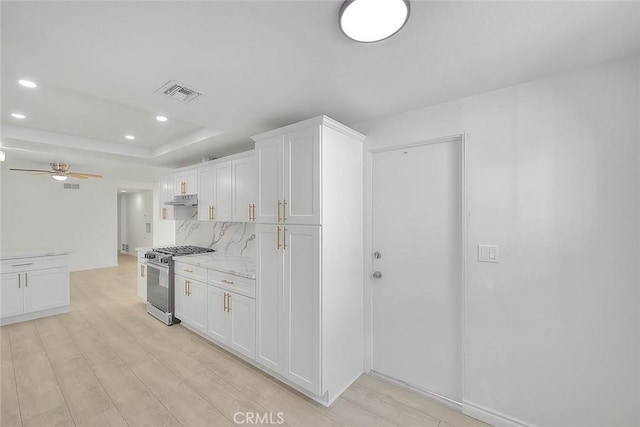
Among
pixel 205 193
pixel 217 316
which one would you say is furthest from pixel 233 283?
pixel 205 193

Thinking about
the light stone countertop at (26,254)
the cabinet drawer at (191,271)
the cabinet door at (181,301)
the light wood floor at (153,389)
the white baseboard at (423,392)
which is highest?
the light stone countertop at (26,254)

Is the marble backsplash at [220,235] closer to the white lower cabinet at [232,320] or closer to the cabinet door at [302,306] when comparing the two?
the white lower cabinet at [232,320]

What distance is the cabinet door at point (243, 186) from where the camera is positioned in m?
3.11

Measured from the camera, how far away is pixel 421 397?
220cm

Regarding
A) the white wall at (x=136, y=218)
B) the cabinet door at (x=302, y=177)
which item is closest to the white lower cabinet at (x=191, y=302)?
the cabinet door at (x=302, y=177)

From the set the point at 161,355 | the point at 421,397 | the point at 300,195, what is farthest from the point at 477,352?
the point at 161,355

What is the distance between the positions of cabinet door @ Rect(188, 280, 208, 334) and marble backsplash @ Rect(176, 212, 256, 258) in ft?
2.47

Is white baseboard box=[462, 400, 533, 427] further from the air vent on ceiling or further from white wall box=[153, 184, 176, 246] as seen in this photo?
white wall box=[153, 184, 176, 246]

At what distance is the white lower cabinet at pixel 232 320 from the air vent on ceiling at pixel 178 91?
1855mm

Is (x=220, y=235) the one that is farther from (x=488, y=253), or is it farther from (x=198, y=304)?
(x=488, y=253)

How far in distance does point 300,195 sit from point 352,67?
100cm

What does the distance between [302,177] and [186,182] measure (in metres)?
2.77

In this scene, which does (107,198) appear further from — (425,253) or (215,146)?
(425,253)

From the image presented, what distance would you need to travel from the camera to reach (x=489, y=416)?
75.4 inches
